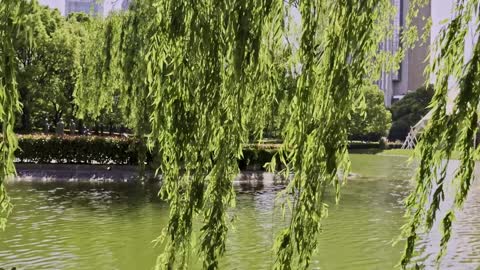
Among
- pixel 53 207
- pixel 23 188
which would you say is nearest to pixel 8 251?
pixel 53 207

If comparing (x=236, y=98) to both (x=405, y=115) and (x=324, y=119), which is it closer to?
(x=324, y=119)

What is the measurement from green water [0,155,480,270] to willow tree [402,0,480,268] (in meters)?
1.47

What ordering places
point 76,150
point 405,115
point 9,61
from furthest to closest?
point 405,115, point 76,150, point 9,61

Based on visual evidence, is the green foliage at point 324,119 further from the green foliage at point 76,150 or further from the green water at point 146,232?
the green foliage at point 76,150

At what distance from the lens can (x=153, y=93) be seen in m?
3.60

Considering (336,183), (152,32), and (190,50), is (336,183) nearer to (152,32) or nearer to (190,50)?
(190,50)

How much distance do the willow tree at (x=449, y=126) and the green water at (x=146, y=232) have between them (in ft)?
4.82

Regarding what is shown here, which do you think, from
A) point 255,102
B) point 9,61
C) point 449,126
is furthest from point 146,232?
point 449,126

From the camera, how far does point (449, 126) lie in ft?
10.3

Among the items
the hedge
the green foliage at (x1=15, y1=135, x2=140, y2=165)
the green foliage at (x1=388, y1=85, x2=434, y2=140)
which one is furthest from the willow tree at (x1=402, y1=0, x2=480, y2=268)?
the green foliage at (x1=388, y1=85, x2=434, y2=140)

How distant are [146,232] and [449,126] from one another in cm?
777

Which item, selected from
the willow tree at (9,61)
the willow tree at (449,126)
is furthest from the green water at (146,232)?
the willow tree at (9,61)

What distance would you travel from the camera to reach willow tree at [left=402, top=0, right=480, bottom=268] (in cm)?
312

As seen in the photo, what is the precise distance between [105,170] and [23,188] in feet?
12.5
